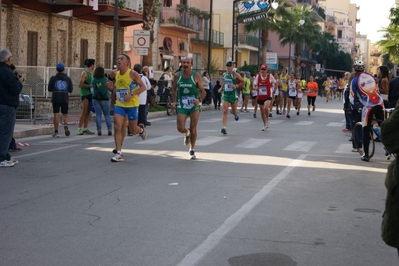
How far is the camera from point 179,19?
49.8 metres

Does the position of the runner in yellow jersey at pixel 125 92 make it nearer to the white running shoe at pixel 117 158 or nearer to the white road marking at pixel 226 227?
the white running shoe at pixel 117 158

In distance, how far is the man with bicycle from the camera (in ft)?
44.6

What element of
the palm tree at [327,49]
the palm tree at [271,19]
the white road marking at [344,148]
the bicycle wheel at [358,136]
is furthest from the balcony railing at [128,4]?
the palm tree at [327,49]

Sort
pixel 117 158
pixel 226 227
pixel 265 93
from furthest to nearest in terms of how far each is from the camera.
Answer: pixel 265 93, pixel 117 158, pixel 226 227

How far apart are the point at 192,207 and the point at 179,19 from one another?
42.1 metres

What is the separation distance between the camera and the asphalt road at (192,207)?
6.42 meters

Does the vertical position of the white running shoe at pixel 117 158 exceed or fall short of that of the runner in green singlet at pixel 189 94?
it falls short

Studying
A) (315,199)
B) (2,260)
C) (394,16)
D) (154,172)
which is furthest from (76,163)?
(394,16)

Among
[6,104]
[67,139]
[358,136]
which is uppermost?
[6,104]

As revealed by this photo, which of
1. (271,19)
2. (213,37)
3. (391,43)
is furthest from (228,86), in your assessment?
(271,19)

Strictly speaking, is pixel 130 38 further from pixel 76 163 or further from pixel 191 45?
pixel 76 163

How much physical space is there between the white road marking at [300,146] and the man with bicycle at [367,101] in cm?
212

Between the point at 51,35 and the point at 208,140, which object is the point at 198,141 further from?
the point at 51,35

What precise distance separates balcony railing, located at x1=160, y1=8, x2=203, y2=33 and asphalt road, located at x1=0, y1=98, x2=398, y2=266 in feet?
112
